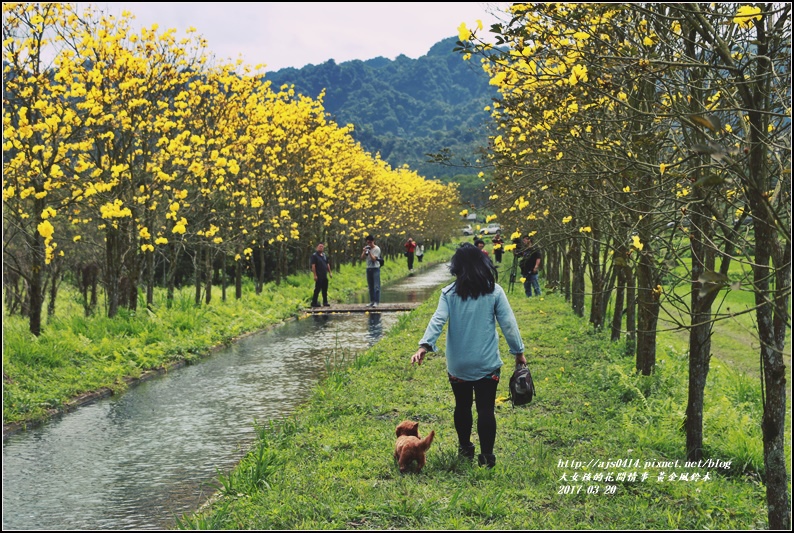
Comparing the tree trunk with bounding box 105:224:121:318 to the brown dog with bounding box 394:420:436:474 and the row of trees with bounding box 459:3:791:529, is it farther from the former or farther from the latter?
the brown dog with bounding box 394:420:436:474

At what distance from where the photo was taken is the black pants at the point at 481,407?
6.67m

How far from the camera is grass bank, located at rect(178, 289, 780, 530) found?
223 inches

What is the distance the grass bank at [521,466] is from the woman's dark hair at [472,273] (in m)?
1.43

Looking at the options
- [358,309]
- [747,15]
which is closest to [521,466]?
[747,15]

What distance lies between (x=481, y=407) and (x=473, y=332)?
636mm

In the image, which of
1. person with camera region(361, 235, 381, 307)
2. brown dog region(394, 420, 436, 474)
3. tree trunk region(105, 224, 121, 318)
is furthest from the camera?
person with camera region(361, 235, 381, 307)

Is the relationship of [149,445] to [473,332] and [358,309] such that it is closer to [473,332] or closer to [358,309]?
[473,332]

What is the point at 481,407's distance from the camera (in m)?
6.68

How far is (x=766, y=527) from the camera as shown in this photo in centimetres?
561

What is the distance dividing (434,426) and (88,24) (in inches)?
464

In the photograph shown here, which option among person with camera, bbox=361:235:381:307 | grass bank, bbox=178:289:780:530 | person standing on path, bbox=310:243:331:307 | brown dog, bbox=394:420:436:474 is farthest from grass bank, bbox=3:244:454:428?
brown dog, bbox=394:420:436:474

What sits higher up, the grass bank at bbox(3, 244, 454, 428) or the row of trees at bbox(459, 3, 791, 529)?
the row of trees at bbox(459, 3, 791, 529)

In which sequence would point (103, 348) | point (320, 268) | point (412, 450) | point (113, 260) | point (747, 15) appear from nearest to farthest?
point (747, 15) < point (412, 450) < point (103, 348) < point (113, 260) < point (320, 268)

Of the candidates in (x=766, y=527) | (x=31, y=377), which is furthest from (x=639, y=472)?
(x=31, y=377)
